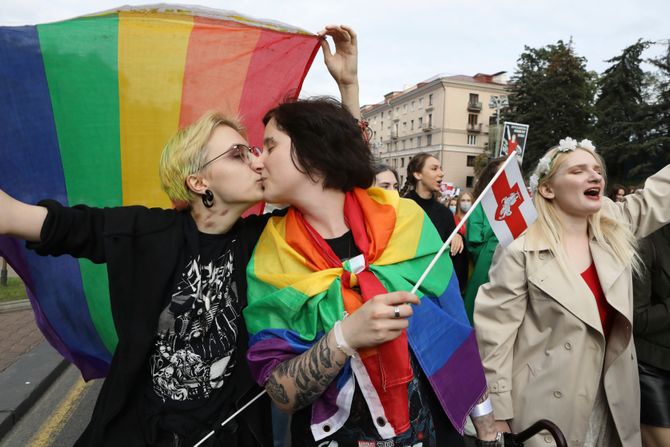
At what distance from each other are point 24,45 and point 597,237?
9.08 ft

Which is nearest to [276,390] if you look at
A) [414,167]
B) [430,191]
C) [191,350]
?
[191,350]

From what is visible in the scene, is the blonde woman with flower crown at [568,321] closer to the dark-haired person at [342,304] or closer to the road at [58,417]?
the dark-haired person at [342,304]

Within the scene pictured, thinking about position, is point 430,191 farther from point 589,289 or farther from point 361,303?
point 361,303

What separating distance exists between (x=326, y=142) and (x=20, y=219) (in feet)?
3.35

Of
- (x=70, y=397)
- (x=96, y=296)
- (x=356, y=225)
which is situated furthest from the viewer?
(x=70, y=397)

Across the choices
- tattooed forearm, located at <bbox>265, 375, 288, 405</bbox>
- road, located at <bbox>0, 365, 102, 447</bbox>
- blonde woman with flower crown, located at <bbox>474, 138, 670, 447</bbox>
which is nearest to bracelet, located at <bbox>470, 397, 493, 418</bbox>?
blonde woman with flower crown, located at <bbox>474, 138, 670, 447</bbox>

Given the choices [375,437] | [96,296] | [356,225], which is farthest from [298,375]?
[96,296]

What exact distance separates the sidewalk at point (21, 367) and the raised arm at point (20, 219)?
10.3 feet

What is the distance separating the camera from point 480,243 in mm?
4297

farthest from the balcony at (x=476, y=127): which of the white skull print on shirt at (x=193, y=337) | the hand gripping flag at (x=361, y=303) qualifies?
the white skull print on shirt at (x=193, y=337)

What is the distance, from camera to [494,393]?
85.0 inches

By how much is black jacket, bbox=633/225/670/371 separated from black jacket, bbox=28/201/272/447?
2077 mm

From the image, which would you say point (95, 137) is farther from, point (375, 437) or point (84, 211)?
point (375, 437)

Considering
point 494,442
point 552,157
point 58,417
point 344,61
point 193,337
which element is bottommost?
point 58,417
